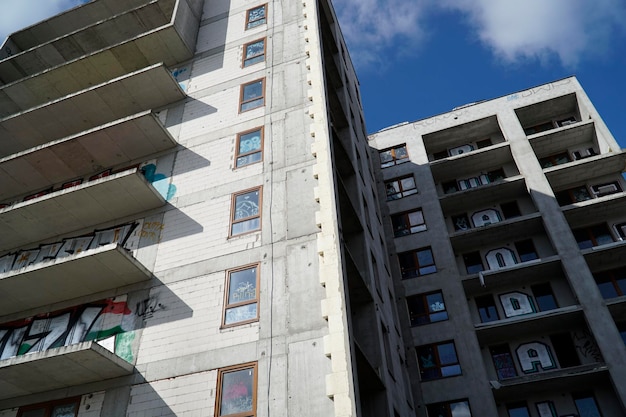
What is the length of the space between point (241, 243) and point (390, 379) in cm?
750

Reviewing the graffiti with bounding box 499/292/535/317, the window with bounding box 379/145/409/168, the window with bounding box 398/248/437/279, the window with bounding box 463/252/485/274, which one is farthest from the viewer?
the window with bounding box 379/145/409/168

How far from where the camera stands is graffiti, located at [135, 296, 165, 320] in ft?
54.2

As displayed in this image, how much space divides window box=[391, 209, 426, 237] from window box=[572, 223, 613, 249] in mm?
9192

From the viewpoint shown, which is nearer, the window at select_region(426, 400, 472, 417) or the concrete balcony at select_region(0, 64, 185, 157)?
the concrete balcony at select_region(0, 64, 185, 157)

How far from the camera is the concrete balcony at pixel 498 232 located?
3000 centimetres

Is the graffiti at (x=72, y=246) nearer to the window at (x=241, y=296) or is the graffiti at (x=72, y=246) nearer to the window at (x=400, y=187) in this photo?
the window at (x=241, y=296)

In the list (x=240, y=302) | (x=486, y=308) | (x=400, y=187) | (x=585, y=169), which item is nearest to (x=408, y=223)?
(x=400, y=187)

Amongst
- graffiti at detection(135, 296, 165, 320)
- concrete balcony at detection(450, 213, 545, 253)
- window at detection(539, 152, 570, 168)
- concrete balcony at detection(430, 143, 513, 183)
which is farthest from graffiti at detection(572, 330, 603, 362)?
graffiti at detection(135, 296, 165, 320)

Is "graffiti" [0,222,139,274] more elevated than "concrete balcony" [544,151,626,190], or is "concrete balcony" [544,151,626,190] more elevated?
"concrete balcony" [544,151,626,190]

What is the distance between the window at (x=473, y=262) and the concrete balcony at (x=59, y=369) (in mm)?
22307

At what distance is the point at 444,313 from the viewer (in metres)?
28.5

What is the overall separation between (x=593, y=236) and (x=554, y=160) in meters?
6.46

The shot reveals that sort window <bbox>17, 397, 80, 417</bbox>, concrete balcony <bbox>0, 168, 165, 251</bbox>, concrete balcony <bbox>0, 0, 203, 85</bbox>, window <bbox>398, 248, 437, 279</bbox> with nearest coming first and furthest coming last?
1. window <bbox>17, 397, 80, 417</bbox>
2. concrete balcony <bbox>0, 168, 165, 251</bbox>
3. concrete balcony <bbox>0, 0, 203, 85</bbox>
4. window <bbox>398, 248, 437, 279</bbox>

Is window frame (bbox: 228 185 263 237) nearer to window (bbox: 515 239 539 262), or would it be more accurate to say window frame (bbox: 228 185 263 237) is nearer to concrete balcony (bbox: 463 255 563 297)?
concrete balcony (bbox: 463 255 563 297)
